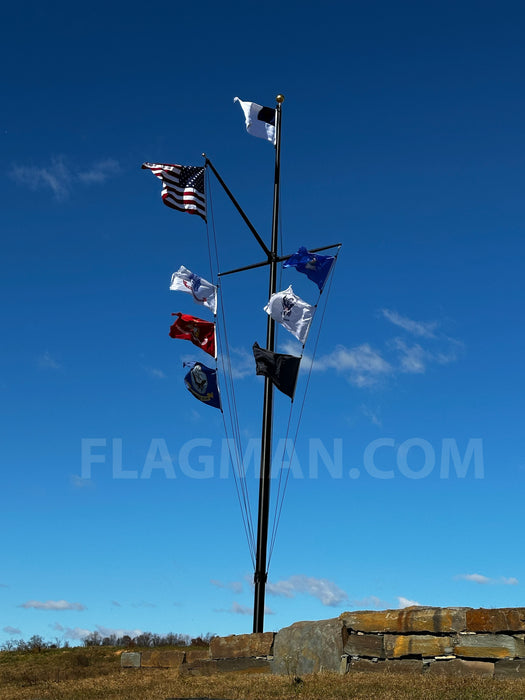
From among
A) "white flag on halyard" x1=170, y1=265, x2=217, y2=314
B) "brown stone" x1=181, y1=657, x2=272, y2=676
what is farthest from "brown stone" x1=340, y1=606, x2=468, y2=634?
"white flag on halyard" x1=170, y1=265, x2=217, y2=314

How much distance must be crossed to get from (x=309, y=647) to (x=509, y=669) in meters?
3.46

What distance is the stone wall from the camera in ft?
39.1

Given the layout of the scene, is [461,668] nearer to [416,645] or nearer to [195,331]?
[416,645]

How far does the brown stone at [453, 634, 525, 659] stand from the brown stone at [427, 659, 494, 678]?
103 mm

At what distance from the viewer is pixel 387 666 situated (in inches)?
500

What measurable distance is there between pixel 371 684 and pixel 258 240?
1157 cm

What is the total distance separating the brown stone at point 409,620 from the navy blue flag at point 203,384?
274 inches

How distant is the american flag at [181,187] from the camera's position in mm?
20062

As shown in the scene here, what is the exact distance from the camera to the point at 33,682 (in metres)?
16.5

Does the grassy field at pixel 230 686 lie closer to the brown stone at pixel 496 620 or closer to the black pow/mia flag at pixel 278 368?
the brown stone at pixel 496 620

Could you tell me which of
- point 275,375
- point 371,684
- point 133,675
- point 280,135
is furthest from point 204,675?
point 280,135

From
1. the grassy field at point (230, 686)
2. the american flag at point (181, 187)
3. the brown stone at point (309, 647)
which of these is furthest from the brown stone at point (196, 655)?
the american flag at point (181, 187)

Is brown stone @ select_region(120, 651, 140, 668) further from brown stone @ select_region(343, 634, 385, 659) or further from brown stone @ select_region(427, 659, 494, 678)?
brown stone @ select_region(427, 659, 494, 678)

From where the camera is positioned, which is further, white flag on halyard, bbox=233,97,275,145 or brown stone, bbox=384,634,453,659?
white flag on halyard, bbox=233,97,275,145
